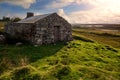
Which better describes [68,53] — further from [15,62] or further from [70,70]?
[70,70]

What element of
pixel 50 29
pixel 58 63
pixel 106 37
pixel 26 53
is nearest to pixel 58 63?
pixel 58 63

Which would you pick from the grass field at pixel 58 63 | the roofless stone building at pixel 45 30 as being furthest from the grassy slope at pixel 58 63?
the roofless stone building at pixel 45 30

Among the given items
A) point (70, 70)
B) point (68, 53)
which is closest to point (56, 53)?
point (68, 53)

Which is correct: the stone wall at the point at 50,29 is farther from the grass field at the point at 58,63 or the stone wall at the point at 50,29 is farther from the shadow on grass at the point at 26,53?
the shadow on grass at the point at 26,53

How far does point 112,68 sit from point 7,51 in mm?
12927

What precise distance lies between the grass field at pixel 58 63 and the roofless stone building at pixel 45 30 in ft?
4.75

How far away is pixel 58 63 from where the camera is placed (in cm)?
2064

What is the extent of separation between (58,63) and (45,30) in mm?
11314

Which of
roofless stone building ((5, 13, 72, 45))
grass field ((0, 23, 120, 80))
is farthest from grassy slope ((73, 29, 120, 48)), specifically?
grass field ((0, 23, 120, 80))

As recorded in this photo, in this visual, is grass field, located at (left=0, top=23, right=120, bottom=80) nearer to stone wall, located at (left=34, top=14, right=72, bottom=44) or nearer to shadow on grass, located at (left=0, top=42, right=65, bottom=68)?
shadow on grass, located at (left=0, top=42, right=65, bottom=68)

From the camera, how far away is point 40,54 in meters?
25.4

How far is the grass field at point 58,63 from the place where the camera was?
15934 millimetres

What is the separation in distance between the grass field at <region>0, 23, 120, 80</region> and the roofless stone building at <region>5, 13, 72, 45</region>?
57.0 inches

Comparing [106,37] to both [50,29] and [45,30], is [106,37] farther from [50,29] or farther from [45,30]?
[45,30]
